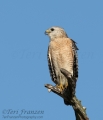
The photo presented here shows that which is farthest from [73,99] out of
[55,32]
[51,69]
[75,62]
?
[55,32]

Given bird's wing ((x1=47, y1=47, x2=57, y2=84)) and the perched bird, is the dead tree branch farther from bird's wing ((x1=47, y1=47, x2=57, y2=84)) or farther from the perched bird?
bird's wing ((x1=47, y1=47, x2=57, y2=84))

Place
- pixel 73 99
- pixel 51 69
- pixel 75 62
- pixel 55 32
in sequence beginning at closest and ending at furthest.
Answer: pixel 73 99, pixel 75 62, pixel 51 69, pixel 55 32

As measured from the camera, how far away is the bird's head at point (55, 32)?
12107 millimetres

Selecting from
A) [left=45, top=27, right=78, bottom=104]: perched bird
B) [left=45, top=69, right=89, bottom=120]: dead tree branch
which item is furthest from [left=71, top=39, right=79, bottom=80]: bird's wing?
[left=45, top=69, right=89, bottom=120]: dead tree branch

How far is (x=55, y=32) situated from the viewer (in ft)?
40.0

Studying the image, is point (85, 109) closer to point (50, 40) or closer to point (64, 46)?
point (64, 46)

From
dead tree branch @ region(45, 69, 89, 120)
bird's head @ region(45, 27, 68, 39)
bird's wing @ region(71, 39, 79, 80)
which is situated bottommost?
dead tree branch @ region(45, 69, 89, 120)

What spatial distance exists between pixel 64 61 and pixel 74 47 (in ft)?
2.01

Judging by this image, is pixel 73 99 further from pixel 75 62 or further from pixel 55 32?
pixel 55 32

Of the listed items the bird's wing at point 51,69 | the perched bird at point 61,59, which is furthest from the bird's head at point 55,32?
the bird's wing at point 51,69

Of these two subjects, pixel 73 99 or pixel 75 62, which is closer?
pixel 73 99

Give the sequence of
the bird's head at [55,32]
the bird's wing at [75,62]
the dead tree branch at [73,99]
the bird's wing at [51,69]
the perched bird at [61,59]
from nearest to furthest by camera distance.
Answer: the dead tree branch at [73,99] < the bird's wing at [75,62] < the perched bird at [61,59] < the bird's wing at [51,69] < the bird's head at [55,32]

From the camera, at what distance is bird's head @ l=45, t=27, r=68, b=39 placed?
12107mm

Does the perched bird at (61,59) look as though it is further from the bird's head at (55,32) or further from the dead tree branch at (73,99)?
the dead tree branch at (73,99)
